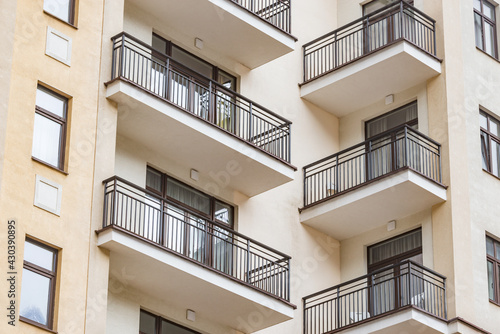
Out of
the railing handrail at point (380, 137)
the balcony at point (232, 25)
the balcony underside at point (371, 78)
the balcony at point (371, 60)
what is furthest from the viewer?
the balcony at point (371, 60)

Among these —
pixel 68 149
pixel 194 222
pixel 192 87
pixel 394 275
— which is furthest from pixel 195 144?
pixel 394 275

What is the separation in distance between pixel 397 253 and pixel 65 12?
10113mm

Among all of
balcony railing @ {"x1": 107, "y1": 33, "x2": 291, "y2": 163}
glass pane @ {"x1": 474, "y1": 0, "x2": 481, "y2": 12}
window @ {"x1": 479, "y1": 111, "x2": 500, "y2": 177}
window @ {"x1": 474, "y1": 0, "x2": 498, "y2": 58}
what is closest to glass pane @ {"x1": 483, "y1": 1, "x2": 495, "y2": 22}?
window @ {"x1": 474, "y1": 0, "x2": 498, "y2": 58}

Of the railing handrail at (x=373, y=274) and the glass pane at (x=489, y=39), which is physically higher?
the glass pane at (x=489, y=39)

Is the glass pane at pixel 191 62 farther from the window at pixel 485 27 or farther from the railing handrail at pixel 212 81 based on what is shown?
the window at pixel 485 27

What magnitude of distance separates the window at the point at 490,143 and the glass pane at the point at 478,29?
7.05 ft

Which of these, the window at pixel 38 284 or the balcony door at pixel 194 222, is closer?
the window at pixel 38 284

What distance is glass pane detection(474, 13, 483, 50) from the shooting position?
107 ft

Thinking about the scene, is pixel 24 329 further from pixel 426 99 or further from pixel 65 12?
pixel 426 99

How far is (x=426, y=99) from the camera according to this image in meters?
31.2

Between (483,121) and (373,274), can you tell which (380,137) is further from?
(373,274)

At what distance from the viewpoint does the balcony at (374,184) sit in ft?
96.2

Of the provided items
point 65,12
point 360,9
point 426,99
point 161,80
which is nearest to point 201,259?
point 161,80

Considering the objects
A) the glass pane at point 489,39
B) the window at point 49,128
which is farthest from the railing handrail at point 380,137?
the window at point 49,128
